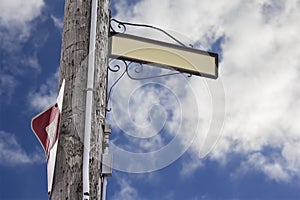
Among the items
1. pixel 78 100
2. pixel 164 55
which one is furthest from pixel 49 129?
pixel 164 55

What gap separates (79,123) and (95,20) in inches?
15.7

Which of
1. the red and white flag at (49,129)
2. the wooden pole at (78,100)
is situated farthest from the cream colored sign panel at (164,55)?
the red and white flag at (49,129)

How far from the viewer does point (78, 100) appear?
1712mm

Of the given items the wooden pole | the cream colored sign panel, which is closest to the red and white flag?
the wooden pole

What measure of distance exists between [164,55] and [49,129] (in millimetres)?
658

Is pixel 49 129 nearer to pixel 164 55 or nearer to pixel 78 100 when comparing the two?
pixel 78 100

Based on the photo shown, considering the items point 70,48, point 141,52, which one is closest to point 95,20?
point 70,48

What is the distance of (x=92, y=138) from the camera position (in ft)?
5.48

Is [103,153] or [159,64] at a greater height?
[159,64]

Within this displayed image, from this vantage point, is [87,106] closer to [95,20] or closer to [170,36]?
[95,20]

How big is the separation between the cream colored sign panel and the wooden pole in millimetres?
146

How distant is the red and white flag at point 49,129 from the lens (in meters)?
1.65

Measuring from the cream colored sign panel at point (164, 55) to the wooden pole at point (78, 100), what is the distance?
0.48 ft

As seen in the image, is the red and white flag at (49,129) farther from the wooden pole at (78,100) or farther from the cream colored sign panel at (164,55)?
the cream colored sign panel at (164,55)
